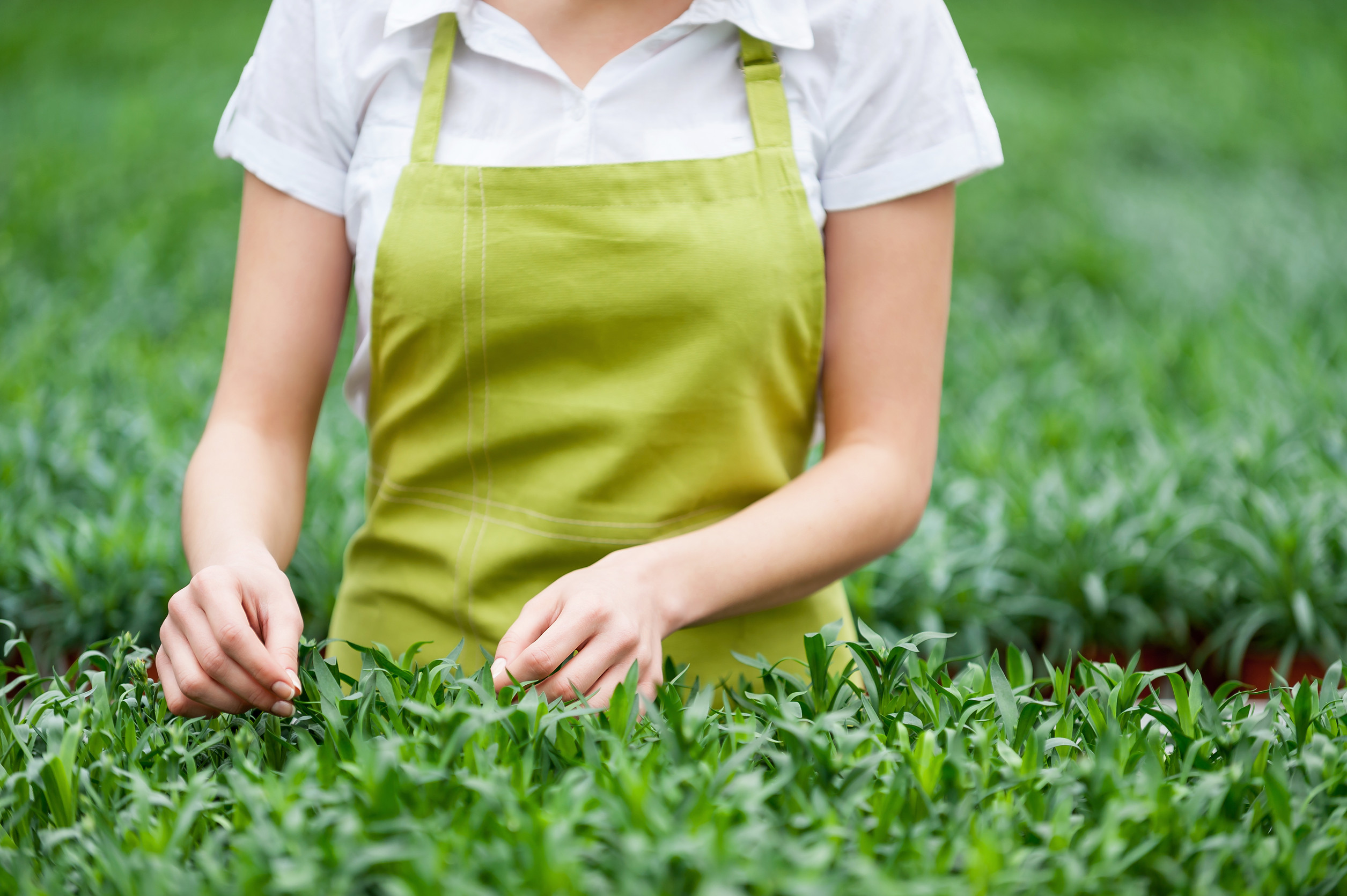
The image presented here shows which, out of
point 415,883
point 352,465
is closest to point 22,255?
point 352,465

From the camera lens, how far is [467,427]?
1.41 metres

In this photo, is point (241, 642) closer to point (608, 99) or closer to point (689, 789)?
point (689, 789)

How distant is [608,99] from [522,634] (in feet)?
2.14

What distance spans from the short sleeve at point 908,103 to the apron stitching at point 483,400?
444 millimetres

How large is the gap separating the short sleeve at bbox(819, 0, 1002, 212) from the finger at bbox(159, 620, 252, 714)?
882mm

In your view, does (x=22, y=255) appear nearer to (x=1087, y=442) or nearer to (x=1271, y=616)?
(x=1087, y=442)

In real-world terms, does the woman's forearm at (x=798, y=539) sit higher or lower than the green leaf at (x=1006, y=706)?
higher

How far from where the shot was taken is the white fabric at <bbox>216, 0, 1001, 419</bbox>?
4.35 feet

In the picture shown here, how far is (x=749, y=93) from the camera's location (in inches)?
53.6

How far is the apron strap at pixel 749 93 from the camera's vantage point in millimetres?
1354

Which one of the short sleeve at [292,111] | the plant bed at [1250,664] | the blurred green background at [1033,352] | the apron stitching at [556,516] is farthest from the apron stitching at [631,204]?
the plant bed at [1250,664]

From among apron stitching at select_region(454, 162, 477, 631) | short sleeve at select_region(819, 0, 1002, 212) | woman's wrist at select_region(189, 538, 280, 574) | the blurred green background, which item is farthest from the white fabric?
the blurred green background

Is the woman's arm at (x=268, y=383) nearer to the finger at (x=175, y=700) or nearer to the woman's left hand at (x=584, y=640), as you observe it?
the finger at (x=175, y=700)

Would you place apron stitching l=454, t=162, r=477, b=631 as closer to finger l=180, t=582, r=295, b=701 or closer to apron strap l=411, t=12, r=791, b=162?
apron strap l=411, t=12, r=791, b=162
